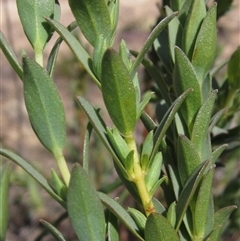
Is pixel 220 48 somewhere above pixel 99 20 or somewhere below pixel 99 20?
above

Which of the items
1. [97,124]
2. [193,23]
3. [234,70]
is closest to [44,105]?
[97,124]

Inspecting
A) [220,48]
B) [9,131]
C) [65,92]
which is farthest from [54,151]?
[65,92]

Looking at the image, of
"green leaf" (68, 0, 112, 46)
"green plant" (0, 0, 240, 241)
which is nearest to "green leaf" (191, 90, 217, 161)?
"green plant" (0, 0, 240, 241)

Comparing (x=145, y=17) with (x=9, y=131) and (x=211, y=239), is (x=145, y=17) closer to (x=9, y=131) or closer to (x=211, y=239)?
(x=9, y=131)

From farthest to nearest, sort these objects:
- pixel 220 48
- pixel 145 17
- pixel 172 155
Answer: pixel 145 17 < pixel 220 48 < pixel 172 155

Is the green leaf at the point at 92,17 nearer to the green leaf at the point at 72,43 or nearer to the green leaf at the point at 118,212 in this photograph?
the green leaf at the point at 72,43

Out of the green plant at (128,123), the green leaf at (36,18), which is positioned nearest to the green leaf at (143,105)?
the green plant at (128,123)

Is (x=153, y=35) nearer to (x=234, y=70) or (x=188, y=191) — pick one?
(x=188, y=191)
